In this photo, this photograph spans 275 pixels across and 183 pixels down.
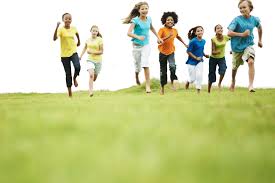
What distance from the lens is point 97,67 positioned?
13141 mm

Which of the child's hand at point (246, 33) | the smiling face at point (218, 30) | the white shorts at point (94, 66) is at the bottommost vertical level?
the white shorts at point (94, 66)

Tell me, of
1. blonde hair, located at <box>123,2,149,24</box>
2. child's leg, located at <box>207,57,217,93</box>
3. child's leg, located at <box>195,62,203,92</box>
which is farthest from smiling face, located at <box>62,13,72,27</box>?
child's leg, located at <box>207,57,217,93</box>

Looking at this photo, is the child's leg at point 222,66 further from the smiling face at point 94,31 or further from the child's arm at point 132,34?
the smiling face at point 94,31

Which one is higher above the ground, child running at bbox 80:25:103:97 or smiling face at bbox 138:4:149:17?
smiling face at bbox 138:4:149:17

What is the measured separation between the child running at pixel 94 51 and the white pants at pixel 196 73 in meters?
2.56

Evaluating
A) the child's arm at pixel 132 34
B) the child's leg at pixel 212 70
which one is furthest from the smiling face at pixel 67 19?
the child's leg at pixel 212 70

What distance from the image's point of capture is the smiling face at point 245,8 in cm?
1212

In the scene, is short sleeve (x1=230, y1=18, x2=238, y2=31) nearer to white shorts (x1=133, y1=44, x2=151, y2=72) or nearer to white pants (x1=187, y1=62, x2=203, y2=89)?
white pants (x1=187, y1=62, x2=203, y2=89)

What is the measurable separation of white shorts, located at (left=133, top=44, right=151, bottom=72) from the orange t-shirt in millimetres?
651

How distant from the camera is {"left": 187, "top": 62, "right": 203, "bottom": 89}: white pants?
12.9 metres

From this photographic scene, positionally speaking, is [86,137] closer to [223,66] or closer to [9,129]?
[9,129]

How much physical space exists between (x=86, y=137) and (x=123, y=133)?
0.30 meters

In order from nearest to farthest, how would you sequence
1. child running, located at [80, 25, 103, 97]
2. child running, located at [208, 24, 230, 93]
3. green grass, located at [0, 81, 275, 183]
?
green grass, located at [0, 81, 275, 183]
child running, located at [80, 25, 103, 97]
child running, located at [208, 24, 230, 93]

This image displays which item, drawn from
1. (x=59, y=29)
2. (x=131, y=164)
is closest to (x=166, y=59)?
(x=59, y=29)
